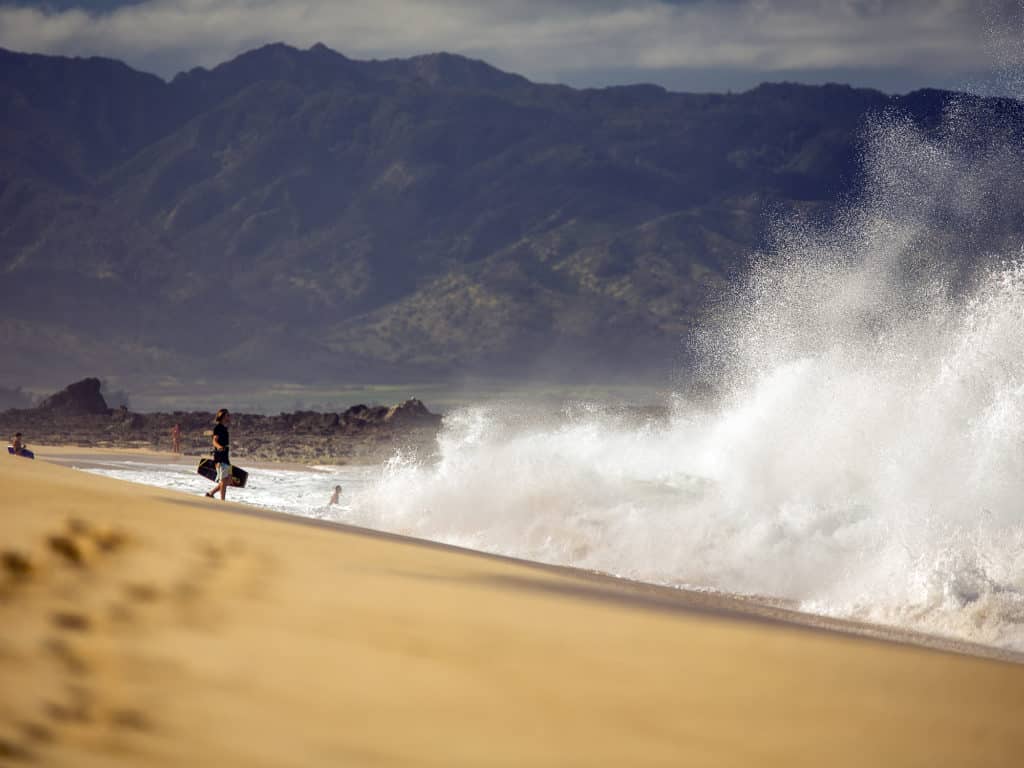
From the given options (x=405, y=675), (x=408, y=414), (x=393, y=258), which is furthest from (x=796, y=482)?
(x=393, y=258)

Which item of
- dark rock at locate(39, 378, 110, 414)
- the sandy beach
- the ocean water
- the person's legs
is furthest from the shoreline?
dark rock at locate(39, 378, 110, 414)

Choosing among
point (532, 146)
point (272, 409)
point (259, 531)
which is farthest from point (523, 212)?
point (259, 531)

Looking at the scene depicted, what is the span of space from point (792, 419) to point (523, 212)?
6019 inches

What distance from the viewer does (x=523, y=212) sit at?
172875 mm

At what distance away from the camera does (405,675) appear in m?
4.88

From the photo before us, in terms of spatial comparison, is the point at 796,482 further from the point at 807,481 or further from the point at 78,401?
the point at 78,401

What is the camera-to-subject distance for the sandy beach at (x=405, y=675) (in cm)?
441

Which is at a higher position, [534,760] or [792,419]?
[792,419]

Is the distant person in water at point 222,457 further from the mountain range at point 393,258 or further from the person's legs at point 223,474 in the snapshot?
the mountain range at point 393,258

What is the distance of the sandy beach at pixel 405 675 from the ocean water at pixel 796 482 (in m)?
6.29

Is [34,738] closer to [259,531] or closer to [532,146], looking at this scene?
[259,531]

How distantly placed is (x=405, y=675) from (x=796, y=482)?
50.3ft

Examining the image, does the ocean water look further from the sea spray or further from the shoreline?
the shoreline

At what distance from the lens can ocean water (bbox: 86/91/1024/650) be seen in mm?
13070
